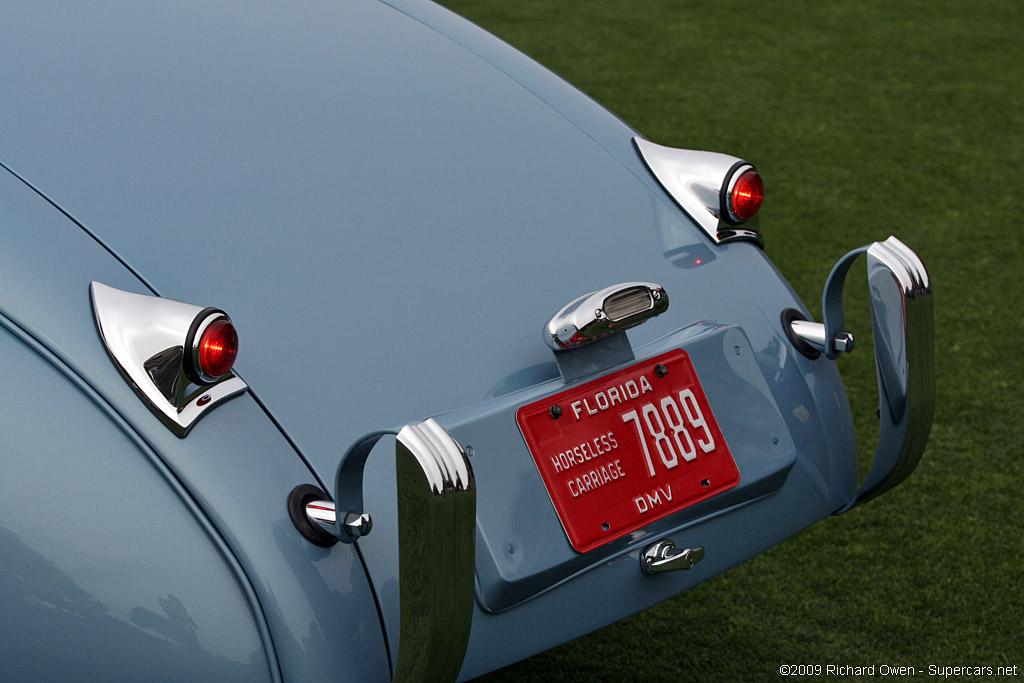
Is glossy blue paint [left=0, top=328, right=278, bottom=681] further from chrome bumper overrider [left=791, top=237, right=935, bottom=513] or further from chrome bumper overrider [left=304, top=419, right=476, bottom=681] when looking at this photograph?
chrome bumper overrider [left=791, top=237, right=935, bottom=513]

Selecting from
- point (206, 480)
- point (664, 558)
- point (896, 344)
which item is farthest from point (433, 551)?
point (896, 344)

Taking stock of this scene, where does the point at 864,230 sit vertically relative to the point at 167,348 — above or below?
below

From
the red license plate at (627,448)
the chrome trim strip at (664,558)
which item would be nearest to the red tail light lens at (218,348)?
the red license plate at (627,448)

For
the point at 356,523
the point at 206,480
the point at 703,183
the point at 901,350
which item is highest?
the point at 703,183

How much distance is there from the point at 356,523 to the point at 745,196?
42.9 inches

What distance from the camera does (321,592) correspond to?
4.98 ft

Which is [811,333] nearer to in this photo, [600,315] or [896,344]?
[896,344]

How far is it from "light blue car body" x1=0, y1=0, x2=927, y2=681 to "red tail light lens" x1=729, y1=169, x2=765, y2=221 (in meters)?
0.08

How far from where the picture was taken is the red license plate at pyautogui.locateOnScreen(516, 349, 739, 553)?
5.72ft

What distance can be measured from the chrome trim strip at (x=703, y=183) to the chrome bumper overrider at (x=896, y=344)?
234 mm

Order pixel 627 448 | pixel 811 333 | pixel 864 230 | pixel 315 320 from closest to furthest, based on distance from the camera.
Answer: pixel 315 320 → pixel 627 448 → pixel 811 333 → pixel 864 230

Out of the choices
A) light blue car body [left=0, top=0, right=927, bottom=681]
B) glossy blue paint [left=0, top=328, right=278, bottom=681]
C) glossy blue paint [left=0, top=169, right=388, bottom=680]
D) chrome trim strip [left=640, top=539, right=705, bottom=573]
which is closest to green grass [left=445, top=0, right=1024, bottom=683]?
→ light blue car body [left=0, top=0, right=927, bottom=681]

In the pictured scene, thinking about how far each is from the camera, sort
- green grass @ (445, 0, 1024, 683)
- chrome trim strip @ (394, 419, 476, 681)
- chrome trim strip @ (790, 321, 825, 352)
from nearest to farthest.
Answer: chrome trim strip @ (394, 419, 476, 681)
chrome trim strip @ (790, 321, 825, 352)
green grass @ (445, 0, 1024, 683)

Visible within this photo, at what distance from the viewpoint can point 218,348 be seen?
152 centimetres
